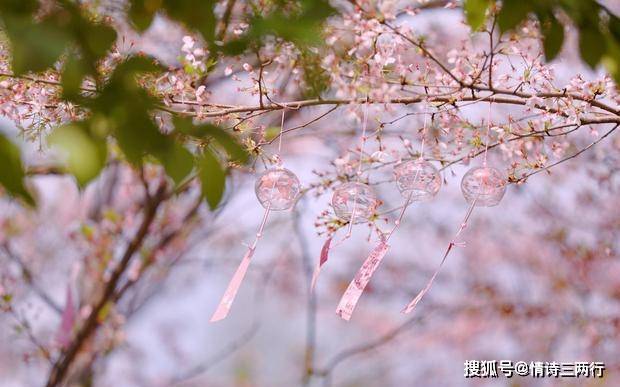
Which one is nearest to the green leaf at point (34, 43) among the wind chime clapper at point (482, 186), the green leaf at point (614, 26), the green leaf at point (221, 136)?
the green leaf at point (221, 136)

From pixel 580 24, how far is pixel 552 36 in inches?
1.0

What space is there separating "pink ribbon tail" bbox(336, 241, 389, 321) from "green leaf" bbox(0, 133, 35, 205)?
0.60 m

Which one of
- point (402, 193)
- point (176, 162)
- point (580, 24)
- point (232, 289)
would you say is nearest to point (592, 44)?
point (580, 24)

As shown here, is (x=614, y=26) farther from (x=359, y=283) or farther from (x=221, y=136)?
(x=359, y=283)

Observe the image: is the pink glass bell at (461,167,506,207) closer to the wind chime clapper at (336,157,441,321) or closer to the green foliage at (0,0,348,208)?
the wind chime clapper at (336,157,441,321)

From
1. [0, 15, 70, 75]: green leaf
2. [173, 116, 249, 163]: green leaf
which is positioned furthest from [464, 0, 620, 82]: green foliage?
[0, 15, 70, 75]: green leaf

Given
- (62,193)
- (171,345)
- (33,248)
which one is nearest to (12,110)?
(33,248)

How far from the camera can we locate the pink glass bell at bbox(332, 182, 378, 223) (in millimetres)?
1004

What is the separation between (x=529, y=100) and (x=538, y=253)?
2.40m

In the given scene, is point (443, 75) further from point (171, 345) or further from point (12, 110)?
point (171, 345)

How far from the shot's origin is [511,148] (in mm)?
1104

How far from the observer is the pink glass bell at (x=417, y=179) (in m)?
1.01

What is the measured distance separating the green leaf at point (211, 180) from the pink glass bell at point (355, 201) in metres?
0.52

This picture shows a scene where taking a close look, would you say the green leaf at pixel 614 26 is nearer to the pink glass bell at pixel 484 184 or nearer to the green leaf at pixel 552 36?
the green leaf at pixel 552 36
